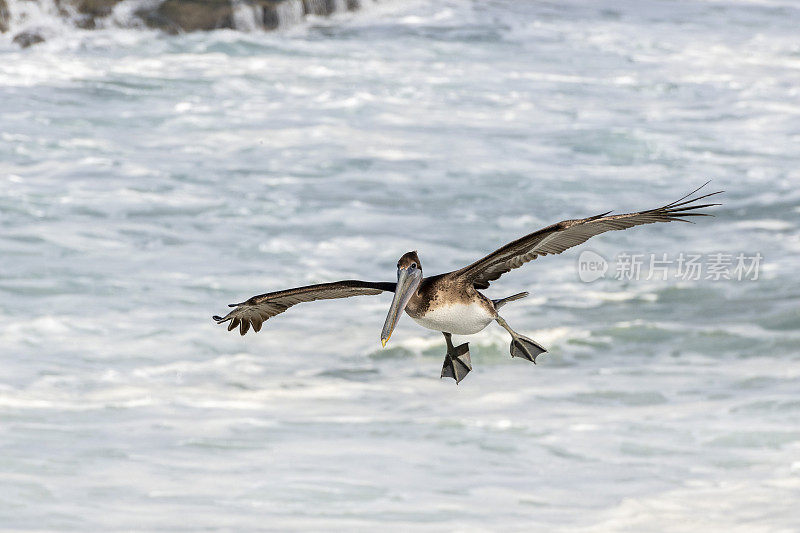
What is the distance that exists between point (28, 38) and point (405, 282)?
46985 mm

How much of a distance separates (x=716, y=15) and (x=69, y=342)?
48.3m

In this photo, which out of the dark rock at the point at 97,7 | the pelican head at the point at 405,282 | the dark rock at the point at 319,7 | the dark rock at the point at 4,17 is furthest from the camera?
the dark rock at the point at 319,7

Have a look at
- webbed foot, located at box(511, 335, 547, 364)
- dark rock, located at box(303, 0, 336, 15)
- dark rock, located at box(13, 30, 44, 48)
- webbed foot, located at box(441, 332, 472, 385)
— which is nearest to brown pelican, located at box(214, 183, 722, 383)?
webbed foot, located at box(441, 332, 472, 385)

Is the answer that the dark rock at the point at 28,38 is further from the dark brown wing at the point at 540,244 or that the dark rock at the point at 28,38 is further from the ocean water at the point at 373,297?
the dark brown wing at the point at 540,244

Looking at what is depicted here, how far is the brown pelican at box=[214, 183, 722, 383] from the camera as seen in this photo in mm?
2660

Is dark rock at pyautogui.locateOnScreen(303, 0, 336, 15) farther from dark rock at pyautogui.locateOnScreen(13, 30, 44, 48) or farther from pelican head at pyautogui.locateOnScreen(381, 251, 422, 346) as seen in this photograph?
pelican head at pyautogui.locateOnScreen(381, 251, 422, 346)

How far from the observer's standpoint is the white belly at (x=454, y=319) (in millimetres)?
2660

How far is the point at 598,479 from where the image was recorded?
1791 cm

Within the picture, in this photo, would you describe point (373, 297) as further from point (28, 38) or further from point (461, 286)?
point (28, 38)

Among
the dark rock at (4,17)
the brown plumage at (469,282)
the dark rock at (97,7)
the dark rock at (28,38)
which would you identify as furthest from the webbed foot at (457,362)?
the dark rock at (97,7)

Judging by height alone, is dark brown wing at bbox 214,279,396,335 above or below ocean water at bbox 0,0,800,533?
above

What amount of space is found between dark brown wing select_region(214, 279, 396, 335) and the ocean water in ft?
43.5

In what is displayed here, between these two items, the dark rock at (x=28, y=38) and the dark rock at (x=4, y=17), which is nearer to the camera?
the dark rock at (x=4, y=17)

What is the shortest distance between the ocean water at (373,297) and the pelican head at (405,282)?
1370cm
